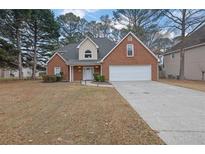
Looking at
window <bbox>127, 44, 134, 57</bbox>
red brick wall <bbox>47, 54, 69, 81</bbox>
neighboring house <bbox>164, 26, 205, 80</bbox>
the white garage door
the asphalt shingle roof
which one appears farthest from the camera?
red brick wall <bbox>47, 54, 69, 81</bbox>

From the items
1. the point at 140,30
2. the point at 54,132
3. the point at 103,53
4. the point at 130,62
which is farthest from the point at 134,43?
the point at 54,132

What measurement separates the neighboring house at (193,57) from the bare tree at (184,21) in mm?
1040

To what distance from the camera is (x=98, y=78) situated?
2675 centimetres

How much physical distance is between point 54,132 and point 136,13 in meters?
39.8

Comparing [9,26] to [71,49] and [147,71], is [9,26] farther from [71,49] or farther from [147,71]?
[147,71]

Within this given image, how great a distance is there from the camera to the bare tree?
29703 mm

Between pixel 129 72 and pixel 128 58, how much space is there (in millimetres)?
1576

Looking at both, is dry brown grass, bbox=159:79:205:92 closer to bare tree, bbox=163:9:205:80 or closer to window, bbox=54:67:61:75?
bare tree, bbox=163:9:205:80

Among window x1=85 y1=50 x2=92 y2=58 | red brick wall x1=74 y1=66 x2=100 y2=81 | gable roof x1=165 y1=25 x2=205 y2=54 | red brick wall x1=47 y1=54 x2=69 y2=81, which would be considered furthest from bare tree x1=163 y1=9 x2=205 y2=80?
red brick wall x1=47 y1=54 x2=69 y2=81

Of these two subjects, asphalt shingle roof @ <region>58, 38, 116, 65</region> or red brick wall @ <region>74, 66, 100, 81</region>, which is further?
red brick wall @ <region>74, 66, 100, 81</region>

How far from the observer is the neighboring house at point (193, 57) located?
2802 centimetres

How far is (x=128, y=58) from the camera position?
2862cm

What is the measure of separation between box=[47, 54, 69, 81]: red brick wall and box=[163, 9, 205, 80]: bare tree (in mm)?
13770

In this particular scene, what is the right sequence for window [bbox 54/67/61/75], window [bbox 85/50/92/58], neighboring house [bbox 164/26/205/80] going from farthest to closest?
1. window [bbox 54/67/61/75]
2. window [bbox 85/50/92/58]
3. neighboring house [bbox 164/26/205/80]
